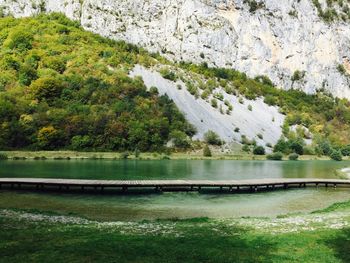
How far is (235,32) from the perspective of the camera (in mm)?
163875

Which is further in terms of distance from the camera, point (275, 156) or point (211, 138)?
point (211, 138)

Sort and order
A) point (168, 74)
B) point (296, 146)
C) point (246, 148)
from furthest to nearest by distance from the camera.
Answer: point (168, 74) → point (296, 146) → point (246, 148)

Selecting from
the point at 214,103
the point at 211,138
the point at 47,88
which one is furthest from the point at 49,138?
the point at 214,103

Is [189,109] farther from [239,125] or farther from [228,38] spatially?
[228,38]

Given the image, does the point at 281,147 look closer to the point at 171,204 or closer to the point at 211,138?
the point at 211,138

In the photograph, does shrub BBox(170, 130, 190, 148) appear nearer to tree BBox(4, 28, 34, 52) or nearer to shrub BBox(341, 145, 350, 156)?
shrub BBox(341, 145, 350, 156)

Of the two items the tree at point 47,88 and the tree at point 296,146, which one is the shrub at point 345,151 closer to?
the tree at point 296,146

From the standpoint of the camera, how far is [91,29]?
15088 centimetres

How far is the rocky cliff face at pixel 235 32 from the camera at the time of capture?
154000mm

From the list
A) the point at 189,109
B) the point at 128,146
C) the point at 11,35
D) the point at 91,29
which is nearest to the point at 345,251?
the point at 128,146

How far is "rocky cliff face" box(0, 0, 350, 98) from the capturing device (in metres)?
154

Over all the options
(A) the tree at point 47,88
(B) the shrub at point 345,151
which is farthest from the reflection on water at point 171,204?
(B) the shrub at point 345,151

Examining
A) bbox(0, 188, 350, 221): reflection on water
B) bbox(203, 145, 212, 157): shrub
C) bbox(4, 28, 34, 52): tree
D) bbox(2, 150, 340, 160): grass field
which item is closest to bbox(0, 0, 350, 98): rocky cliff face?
bbox(4, 28, 34, 52): tree

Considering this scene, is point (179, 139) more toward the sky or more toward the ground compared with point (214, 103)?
more toward the ground
